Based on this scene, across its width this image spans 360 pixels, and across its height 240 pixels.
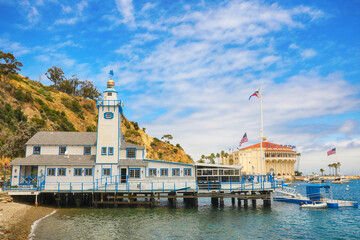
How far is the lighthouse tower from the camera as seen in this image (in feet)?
127

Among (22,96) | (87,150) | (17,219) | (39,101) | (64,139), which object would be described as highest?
(22,96)

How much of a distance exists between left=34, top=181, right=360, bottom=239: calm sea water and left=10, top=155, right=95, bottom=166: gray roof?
21.1 ft

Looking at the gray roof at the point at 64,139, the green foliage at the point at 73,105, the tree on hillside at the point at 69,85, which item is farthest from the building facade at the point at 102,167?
the tree on hillside at the point at 69,85

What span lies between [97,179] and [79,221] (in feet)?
33.4

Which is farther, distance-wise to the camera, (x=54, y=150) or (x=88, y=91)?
(x=88, y=91)

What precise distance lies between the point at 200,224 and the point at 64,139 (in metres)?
24.9

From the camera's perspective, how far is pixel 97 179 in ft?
123

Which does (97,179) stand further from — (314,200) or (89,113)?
(89,113)

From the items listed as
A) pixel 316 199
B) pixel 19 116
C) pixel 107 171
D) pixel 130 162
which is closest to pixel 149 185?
pixel 130 162

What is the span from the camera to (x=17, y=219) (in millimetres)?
25172

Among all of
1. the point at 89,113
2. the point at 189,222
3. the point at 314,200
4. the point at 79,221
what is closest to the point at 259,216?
the point at 189,222

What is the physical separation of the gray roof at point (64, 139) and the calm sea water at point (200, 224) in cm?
1049

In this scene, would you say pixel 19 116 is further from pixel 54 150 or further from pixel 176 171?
pixel 176 171

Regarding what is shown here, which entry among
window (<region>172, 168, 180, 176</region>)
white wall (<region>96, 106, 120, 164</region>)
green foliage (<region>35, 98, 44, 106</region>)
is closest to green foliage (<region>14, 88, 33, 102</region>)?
green foliage (<region>35, 98, 44, 106</region>)
